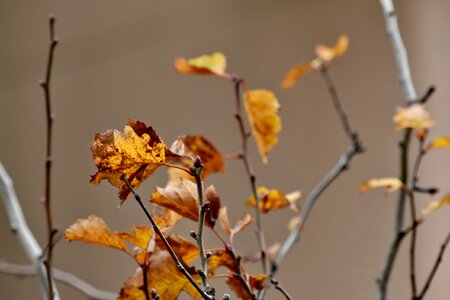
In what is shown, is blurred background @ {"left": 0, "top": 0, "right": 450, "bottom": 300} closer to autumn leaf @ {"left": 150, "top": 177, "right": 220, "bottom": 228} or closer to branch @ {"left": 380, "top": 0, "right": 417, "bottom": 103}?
branch @ {"left": 380, "top": 0, "right": 417, "bottom": 103}

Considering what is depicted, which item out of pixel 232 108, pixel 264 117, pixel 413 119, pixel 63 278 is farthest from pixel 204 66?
pixel 232 108

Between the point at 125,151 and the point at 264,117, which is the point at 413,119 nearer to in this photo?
the point at 264,117

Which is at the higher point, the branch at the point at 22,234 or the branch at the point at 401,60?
the branch at the point at 401,60

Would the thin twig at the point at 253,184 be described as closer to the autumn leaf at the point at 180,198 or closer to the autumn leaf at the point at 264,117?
the autumn leaf at the point at 264,117

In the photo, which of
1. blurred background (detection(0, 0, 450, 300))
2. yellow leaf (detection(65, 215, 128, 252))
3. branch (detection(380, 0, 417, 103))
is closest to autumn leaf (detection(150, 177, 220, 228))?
yellow leaf (detection(65, 215, 128, 252))

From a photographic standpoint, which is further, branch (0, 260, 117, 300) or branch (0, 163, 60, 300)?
branch (0, 260, 117, 300)

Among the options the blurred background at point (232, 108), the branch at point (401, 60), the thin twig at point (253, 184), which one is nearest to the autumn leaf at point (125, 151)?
the thin twig at point (253, 184)

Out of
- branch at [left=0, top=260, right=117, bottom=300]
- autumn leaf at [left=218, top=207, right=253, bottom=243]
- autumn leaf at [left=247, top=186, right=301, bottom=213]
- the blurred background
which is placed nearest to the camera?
autumn leaf at [left=218, top=207, right=253, bottom=243]
